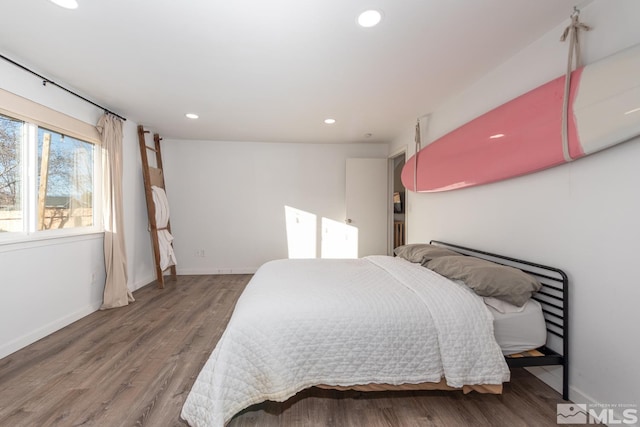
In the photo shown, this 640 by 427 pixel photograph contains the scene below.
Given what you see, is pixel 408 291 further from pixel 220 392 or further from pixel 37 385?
pixel 37 385

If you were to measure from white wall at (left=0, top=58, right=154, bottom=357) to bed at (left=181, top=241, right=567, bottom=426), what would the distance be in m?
1.96

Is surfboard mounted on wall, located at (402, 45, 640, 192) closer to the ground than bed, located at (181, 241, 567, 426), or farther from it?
farther from it

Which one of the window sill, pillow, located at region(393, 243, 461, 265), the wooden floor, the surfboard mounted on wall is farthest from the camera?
pillow, located at region(393, 243, 461, 265)

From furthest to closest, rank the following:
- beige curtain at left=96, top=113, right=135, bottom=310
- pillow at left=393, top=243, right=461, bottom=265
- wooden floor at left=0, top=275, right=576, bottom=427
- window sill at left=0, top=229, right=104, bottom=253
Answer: beige curtain at left=96, top=113, right=135, bottom=310 → pillow at left=393, top=243, right=461, bottom=265 → window sill at left=0, top=229, right=104, bottom=253 → wooden floor at left=0, top=275, right=576, bottom=427

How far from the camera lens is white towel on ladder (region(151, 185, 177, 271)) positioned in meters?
3.60

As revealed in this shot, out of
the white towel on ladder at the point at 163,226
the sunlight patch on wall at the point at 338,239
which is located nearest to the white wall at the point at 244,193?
the sunlight patch on wall at the point at 338,239

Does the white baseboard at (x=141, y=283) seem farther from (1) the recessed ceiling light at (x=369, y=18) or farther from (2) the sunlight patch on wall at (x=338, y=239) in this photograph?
(1) the recessed ceiling light at (x=369, y=18)

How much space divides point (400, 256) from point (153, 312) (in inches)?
109

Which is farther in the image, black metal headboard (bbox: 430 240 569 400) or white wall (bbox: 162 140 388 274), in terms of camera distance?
white wall (bbox: 162 140 388 274)

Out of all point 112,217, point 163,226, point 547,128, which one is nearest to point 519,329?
point 547,128

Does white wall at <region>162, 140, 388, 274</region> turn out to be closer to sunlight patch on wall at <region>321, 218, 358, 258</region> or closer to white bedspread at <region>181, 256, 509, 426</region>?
sunlight patch on wall at <region>321, 218, 358, 258</region>

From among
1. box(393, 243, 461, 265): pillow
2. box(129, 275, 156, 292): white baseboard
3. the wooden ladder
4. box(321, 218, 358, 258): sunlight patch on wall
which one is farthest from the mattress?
box(129, 275, 156, 292): white baseboard

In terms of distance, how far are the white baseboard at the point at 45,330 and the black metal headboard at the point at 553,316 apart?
3.57m

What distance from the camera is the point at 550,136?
4.87ft
